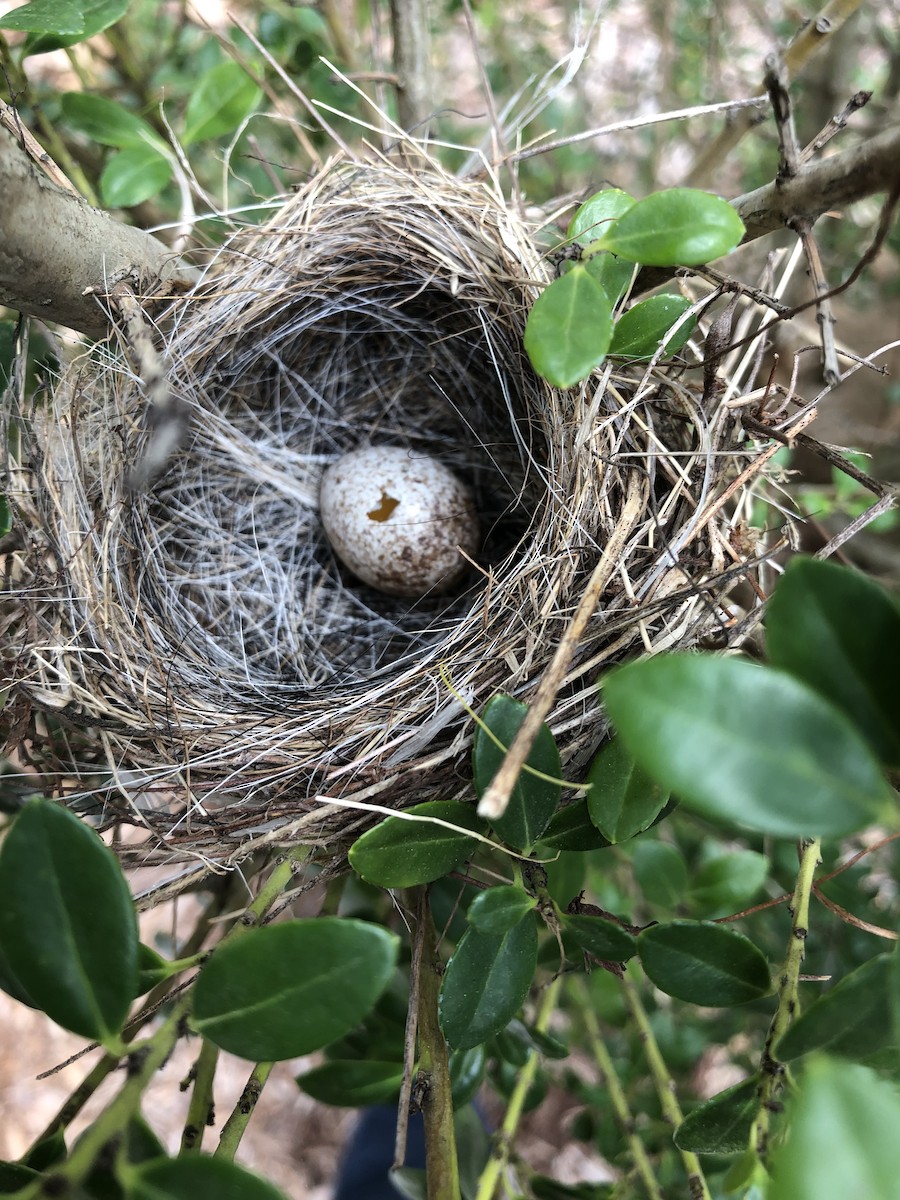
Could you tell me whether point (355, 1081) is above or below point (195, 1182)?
below

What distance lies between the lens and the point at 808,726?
30 cm

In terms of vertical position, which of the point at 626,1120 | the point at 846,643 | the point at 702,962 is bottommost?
the point at 626,1120

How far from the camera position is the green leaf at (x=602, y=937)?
1.67 feet

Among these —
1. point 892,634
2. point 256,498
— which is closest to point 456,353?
point 256,498

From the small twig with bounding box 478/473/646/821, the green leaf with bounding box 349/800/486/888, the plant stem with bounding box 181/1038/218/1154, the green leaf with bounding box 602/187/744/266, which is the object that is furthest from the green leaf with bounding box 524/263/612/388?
the plant stem with bounding box 181/1038/218/1154

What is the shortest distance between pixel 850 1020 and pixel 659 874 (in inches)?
14.5

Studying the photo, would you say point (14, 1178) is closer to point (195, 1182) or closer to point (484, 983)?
point (195, 1182)

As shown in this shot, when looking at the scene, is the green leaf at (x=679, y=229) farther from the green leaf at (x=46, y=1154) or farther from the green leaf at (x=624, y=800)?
the green leaf at (x=46, y=1154)

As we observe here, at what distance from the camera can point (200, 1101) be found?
0.54 meters

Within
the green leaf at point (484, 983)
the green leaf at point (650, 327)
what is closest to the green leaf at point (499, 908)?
the green leaf at point (484, 983)

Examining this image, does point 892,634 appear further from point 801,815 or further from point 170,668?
point 170,668

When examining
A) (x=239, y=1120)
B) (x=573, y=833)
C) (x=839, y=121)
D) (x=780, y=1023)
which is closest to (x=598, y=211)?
(x=839, y=121)

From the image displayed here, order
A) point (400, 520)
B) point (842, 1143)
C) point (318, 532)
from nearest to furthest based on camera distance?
1. point (842, 1143)
2. point (400, 520)
3. point (318, 532)

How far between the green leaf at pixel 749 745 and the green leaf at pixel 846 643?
0.13ft
